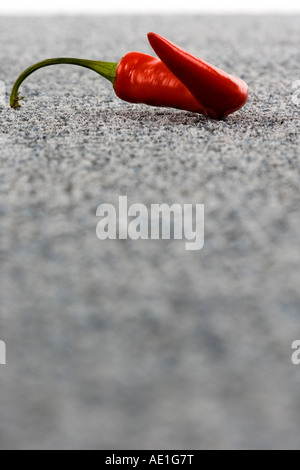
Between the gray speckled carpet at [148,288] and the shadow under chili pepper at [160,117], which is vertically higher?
the shadow under chili pepper at [160,117]

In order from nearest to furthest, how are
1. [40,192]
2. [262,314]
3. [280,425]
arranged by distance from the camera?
[280,425], [262,314], [40,192]

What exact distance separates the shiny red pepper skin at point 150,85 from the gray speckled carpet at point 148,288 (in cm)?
3

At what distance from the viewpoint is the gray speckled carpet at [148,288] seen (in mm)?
553

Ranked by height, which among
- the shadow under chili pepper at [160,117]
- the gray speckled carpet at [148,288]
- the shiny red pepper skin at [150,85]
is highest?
the shiny red pepper skin at [150,85]

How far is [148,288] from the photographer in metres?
0.72

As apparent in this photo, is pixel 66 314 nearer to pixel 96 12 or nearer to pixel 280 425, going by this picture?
pixel 280 425

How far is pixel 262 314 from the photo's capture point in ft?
2.22

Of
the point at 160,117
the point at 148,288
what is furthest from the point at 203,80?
the point at 148,288

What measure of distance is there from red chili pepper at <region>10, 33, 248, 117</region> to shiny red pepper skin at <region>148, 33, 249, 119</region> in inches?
1.4

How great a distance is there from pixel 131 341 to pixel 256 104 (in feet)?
2.98

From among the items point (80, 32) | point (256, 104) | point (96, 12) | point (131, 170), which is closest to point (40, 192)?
point (131, 170)

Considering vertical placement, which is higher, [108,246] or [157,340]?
[108,246]

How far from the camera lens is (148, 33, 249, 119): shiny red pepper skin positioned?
1.26m

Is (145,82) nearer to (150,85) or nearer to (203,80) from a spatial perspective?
(150,85)
